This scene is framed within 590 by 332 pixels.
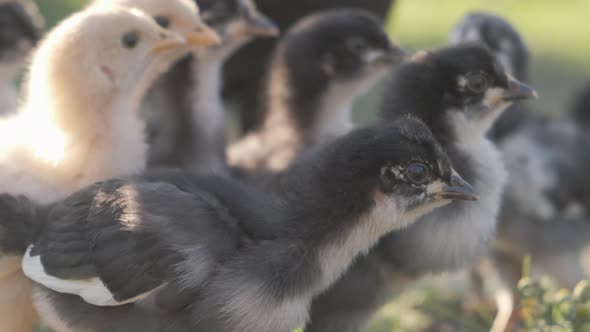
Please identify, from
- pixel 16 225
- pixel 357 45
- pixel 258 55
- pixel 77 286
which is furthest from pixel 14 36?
pixel 77 286

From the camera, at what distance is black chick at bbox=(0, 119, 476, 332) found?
5.70ft

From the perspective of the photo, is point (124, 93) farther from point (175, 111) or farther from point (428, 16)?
point (428, 16)

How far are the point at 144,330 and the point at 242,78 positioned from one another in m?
1.88

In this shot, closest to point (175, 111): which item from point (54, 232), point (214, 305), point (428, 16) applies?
point (54, 232)

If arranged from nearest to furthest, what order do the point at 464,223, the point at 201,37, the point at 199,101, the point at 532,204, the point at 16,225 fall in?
1. the point at 16,225
2. the point at 464,223
3. the point at 201,37
4. the point at 199,101
5. the point at 532,204

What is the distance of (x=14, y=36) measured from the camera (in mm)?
3141

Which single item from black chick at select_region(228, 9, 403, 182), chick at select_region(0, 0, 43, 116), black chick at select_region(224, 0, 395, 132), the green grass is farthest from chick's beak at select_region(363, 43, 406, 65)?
the green grass

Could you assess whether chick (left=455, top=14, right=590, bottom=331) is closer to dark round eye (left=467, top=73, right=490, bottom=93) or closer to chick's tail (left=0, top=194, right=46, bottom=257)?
dark round eye (left=467, top=73, right=490, bottom=93)

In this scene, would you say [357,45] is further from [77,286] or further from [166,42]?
[77,286]

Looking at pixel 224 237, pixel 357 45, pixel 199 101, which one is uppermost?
pixel 224 237

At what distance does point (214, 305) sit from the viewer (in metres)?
1.73

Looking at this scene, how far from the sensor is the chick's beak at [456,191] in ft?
6.09

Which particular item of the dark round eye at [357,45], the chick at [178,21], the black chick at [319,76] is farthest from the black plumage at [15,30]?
the dark round eye at [357,45]

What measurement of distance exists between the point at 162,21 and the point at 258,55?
1.01 meters
